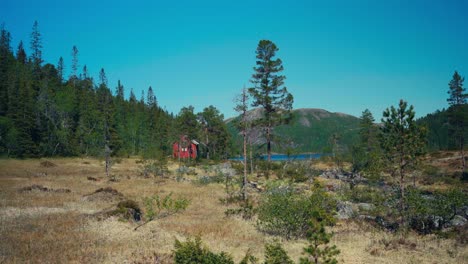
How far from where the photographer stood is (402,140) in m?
17.9

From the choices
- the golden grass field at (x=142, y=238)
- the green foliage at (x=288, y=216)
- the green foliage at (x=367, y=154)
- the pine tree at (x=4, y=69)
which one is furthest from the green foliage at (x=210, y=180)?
the pine tree at (x=4, y=69)

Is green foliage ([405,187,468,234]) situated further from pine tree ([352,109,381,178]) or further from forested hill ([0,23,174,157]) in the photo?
forested hill ([0,23,174,157])

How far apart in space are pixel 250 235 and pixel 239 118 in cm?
1332

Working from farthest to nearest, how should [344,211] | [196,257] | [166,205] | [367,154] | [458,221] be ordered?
[367,154] < [344,211] < [458,221] < [166,205] < [196,257]

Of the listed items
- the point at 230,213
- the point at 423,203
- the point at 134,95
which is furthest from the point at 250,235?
the point at 134,95

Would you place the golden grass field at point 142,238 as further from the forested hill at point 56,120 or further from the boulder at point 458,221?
the forested hill at point 56,120

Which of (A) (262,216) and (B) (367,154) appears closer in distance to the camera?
(A) (262,216)

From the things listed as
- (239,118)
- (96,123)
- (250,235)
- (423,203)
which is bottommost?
(250,235)

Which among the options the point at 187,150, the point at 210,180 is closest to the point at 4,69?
the point at 187,150

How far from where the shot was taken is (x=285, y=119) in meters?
43.3

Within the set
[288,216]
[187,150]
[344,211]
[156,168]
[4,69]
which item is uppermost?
[4,69]

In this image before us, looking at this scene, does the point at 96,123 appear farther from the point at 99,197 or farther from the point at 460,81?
the point at 460,81

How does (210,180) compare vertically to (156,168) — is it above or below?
below

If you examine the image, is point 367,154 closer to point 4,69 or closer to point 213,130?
point 213,130
